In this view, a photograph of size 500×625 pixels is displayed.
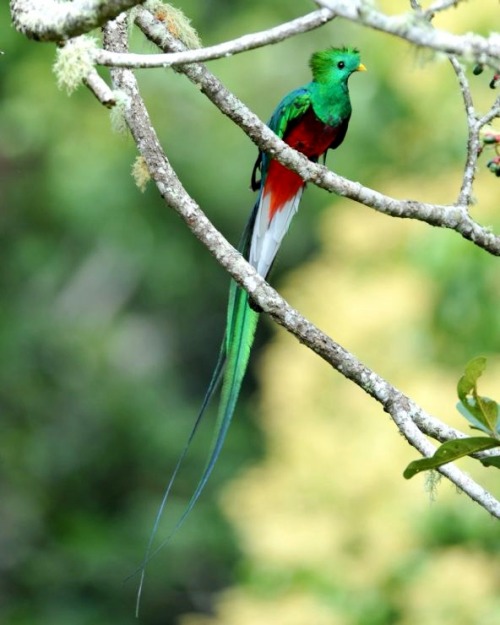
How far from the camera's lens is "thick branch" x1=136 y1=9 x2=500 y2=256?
2.21 metres

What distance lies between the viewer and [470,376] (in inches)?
82.0

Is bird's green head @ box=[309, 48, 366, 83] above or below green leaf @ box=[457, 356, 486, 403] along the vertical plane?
above

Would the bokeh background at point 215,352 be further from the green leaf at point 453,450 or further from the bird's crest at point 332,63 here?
the green leaf at point 453,450

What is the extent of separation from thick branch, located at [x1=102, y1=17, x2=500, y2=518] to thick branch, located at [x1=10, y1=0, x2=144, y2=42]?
474 millimetres

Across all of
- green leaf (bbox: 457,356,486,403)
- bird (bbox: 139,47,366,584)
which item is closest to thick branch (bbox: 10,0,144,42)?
green leaf (bbox: 457,356,486,403)

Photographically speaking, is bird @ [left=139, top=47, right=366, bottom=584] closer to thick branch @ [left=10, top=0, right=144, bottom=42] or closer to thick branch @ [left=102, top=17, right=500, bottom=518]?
thick branch @ [left=102, top=17, right=500, bottom=518]

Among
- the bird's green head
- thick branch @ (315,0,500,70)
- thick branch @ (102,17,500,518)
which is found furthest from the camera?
the bird's green head

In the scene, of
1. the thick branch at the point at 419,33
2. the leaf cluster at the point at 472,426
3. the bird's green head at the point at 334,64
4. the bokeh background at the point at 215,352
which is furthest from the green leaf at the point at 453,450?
the bokeh background at the point at 215,352

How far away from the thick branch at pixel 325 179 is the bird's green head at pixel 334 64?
1.04 meters

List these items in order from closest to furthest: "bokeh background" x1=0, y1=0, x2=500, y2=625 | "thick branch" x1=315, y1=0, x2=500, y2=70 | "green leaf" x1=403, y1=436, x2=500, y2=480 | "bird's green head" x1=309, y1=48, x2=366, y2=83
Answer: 1. "thick branch" x1=315, y1=0, x2=500, y2=70
2. "green leaf" x1=403, y1=436, x2=500, y2=480
3. "bird's green head" x1=309, y1=48, x2=366, y2=83
4. "bokeh background" x1=0, y1=0, x2=500, y2=625

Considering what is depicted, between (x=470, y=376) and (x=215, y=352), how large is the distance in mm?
8445

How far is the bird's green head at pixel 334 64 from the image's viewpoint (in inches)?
129

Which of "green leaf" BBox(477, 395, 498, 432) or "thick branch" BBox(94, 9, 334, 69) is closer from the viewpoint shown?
"thick branch" BBox(94, 9, 334, 69)

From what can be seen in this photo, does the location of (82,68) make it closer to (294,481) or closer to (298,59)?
(294,481)
